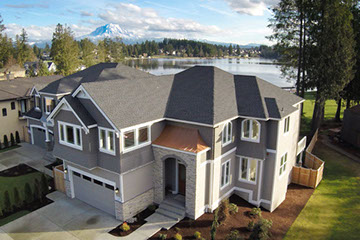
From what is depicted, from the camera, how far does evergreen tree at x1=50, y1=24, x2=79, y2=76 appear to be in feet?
168

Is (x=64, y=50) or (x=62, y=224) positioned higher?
(x=64, y=50)

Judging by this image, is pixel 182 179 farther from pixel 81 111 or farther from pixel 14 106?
pixel 14 106

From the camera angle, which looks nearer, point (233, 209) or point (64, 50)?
point (233, 209)

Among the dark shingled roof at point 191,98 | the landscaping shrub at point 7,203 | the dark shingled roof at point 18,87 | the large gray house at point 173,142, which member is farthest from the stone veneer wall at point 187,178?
the dark shingled roof at point 18,87

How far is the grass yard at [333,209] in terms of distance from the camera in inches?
605

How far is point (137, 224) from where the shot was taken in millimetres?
15523

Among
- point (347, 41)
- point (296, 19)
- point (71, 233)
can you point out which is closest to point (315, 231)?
point (71, 233)

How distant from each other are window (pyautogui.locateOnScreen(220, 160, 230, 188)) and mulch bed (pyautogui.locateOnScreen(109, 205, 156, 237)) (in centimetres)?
464

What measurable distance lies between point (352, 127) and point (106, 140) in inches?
1062

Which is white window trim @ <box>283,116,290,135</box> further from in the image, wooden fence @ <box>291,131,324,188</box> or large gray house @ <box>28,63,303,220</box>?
wooden fence @ <box>291,131,324,188</box>

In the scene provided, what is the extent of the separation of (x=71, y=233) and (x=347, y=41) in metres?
28.9

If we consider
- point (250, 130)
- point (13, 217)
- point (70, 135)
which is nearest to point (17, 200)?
point (13, 217)

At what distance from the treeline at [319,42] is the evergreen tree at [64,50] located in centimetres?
3728

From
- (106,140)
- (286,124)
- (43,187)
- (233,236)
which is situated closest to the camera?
(233,236)
